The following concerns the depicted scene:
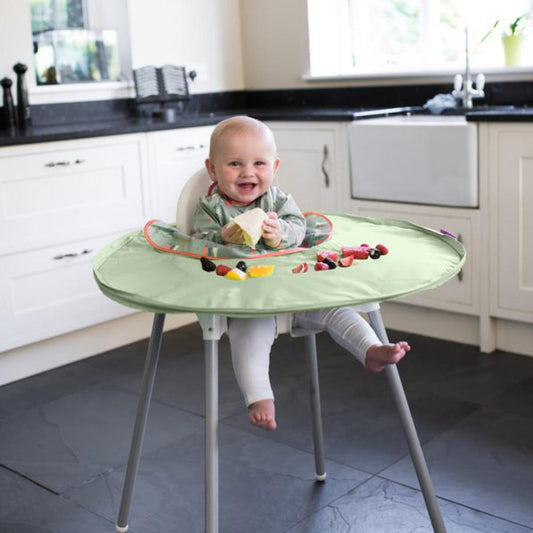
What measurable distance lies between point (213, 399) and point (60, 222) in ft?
6.12

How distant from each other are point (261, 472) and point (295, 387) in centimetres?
66

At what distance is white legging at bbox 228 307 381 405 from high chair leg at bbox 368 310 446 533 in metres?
0.06

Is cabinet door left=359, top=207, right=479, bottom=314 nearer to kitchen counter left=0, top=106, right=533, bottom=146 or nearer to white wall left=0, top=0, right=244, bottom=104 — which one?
kitchen counter left=0, top=106, right=533, bottom=146

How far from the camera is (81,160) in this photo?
11.2 feet

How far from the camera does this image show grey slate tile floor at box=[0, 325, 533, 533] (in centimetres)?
224

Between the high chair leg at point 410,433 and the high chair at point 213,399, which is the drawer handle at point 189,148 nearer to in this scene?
the high chair at point 213,399

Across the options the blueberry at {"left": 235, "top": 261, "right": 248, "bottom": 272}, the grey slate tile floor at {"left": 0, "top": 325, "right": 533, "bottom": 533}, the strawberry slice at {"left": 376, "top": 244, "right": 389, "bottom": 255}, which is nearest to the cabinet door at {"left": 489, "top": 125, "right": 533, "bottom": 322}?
the grey slate tile floor at {"left": 0, "top": 325, "right": 533, "bottom": 533}

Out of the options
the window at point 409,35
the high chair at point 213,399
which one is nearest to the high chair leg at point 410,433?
the high chair at point 213,399

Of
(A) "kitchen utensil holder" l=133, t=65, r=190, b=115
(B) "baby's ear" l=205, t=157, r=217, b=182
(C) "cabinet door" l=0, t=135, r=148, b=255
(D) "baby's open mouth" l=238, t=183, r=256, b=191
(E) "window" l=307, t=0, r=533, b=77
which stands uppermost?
(E) "window" l=307, t=0, r=533, b=77

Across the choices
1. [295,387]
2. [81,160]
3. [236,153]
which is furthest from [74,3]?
[236,153]

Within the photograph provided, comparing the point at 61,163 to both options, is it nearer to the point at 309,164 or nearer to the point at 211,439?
the point at 309,164

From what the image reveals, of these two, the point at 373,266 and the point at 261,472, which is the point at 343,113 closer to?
the point at 261,472

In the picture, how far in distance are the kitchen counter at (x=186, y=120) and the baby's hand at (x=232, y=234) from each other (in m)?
1.54

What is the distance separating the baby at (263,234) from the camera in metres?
1.74
